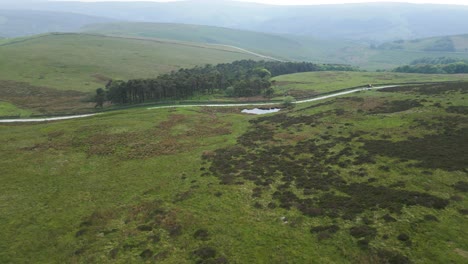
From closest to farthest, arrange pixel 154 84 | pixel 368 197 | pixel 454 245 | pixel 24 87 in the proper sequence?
pixel 454 245 < pixel 368 197 < pixel 154 84 < pixel 24 87

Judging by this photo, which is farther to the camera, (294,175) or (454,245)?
(294,175)

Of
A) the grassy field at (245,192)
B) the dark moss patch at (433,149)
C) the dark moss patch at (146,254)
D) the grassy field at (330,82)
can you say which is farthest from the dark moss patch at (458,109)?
the dark moss patch at (146,254)

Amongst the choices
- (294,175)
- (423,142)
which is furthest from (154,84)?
(423,142)

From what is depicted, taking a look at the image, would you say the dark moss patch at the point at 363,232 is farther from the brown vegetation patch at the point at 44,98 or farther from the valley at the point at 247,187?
the brown vegetation patch at the point at 44,98

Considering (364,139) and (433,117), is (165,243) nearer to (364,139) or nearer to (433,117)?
(364,139)

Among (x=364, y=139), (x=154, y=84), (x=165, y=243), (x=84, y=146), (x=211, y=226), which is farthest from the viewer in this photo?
(x=154, y=84)

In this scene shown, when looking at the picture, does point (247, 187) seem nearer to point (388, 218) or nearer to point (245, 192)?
point (245, 192)

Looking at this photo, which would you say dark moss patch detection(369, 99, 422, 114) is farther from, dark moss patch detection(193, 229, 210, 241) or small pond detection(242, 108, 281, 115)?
dark moss patch detection(193, 229, 210, 241)

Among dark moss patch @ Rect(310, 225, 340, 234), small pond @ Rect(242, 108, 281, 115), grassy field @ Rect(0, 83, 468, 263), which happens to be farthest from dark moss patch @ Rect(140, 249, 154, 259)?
small pond @ Rect(242, 108, 281, 115)

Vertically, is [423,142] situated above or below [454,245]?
above

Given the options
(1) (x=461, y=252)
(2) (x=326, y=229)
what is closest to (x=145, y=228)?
(2) (x=326, y=229)
